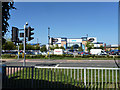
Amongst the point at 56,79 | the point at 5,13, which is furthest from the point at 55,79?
the point at 5,13

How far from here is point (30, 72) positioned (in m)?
5.95

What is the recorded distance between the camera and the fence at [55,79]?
5648mm

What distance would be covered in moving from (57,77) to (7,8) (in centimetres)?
298

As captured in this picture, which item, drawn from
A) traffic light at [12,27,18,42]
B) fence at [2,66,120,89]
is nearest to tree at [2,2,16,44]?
fence at [2,66,120,89]

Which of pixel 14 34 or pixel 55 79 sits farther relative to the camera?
pixel 14 34

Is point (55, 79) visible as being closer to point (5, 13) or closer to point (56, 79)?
point (56, 79)

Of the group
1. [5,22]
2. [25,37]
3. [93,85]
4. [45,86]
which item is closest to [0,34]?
[5,22]

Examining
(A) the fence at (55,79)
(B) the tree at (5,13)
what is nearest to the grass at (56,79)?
(A) the fence at (55,79)

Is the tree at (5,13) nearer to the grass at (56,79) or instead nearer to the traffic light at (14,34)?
the grass at (56,79)

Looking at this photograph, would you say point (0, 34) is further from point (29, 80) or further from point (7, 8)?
point (29, 80)

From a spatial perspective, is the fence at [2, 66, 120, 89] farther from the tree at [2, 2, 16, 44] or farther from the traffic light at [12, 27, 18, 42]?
the traffic light at [12, 27, 18, 42]

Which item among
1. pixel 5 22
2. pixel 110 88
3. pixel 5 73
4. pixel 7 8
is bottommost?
pixel 110 88

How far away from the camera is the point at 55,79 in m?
5.91

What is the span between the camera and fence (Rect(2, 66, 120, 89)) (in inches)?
222
